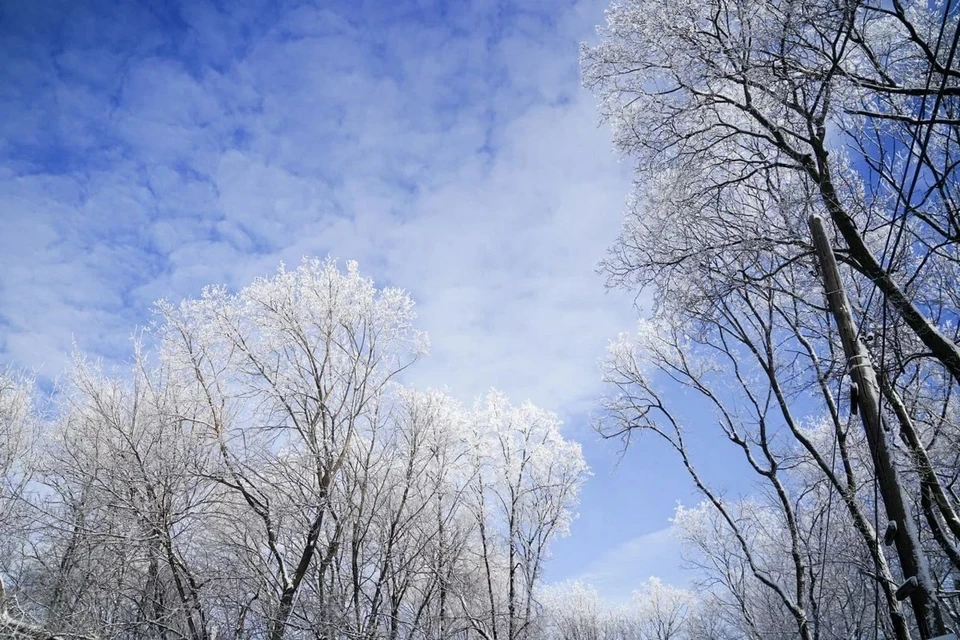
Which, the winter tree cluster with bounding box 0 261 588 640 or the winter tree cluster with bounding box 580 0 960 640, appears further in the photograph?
the winter tree cluster with bounding box 0 261 588 640

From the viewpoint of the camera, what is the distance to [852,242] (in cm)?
488

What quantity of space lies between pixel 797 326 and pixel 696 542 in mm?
8809

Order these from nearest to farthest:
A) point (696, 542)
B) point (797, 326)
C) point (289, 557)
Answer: point (797, 326) < point (289, 557) < point (696, 542)

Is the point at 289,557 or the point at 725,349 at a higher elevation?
the point at 725,349

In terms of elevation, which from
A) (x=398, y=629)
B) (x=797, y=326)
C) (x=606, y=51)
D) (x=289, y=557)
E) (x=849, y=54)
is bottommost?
(x=398, y=629)

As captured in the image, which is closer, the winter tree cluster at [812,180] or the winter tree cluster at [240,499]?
the winter tree cluster at [812,180]

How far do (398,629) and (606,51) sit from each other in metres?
11.9

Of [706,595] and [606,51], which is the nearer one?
[606,51]

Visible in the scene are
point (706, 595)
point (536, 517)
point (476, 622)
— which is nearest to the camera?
point (476, 622)

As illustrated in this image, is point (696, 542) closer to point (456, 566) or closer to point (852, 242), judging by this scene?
point (456, 566)

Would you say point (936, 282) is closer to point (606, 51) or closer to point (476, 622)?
point (606, 51)

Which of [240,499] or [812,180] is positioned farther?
[240,499]

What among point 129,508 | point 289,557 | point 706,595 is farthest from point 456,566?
point 706,595

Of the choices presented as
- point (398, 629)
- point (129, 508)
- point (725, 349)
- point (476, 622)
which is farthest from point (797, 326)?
point (476, 622)
